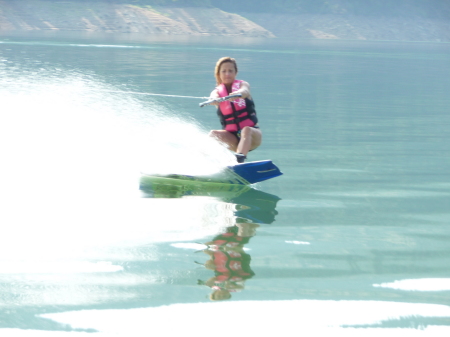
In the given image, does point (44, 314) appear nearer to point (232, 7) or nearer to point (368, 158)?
point (368, 158)

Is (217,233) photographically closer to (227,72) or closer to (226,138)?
(226,138)

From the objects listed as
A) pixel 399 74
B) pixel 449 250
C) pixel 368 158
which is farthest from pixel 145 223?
pixel 399 74

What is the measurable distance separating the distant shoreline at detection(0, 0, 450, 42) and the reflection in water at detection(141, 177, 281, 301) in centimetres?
8155

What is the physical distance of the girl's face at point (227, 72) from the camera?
810cm

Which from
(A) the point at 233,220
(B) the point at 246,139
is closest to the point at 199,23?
(B) the point at 246,139

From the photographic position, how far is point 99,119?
13195 millimetres

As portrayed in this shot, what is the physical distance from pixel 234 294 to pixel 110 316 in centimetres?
79

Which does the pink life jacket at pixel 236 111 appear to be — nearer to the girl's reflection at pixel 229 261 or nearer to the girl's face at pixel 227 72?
the girl's face at pixel 227 72

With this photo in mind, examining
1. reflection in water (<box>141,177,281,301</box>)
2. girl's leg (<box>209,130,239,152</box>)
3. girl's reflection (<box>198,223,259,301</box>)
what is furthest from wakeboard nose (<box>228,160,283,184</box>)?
girl's reflection (<box>198,223,259,301</box>)

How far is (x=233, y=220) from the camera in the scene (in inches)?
233

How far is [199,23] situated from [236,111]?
12201 cm

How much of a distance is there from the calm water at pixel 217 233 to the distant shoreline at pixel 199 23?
7908 centimetres

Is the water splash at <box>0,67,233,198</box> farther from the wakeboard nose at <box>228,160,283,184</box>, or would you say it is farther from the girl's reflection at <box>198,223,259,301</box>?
the girl's reflection at <box>198,223,259,301</box>

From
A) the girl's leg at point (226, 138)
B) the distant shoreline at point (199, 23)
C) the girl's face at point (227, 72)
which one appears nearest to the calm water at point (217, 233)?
the girl's leg at point (226, 138)
